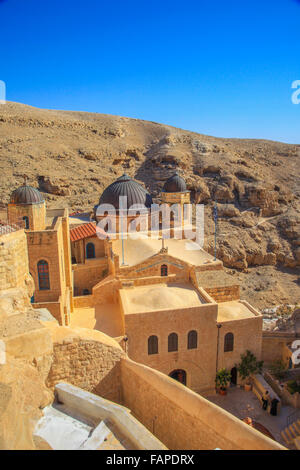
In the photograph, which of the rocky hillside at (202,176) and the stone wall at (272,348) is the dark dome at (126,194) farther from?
the rocky hillside at (202,176)

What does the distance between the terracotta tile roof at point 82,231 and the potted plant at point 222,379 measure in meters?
9.86

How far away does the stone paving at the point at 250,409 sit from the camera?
38.1ft

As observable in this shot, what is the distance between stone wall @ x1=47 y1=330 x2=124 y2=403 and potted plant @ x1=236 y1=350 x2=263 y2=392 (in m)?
8.22

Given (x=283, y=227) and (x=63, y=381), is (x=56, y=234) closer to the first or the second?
(x=63, y=381)

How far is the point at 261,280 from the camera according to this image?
3033 cm

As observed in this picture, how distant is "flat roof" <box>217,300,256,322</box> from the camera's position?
1335 cm

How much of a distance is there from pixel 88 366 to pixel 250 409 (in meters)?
8.82

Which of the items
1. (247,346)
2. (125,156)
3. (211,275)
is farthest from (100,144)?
(247,346)

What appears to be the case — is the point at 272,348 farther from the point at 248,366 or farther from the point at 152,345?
the point at 152,345

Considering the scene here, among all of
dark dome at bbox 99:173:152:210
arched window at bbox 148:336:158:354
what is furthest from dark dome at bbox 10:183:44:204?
arched window at bbox 148:336:158:354

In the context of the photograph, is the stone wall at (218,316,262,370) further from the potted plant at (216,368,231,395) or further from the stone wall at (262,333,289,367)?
the stone wall at (262,333,289,367)

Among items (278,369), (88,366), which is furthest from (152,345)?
(88,366)

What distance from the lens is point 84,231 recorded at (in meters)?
18.5

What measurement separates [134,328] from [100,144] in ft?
128
